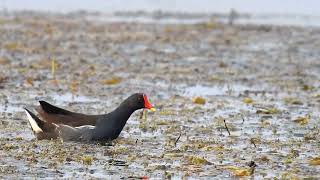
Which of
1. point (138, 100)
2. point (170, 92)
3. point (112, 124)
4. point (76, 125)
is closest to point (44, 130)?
point (76, 125)

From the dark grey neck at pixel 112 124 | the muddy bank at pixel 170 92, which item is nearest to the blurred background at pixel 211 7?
the muddy bank at pixel 170 92

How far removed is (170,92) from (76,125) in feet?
17.7

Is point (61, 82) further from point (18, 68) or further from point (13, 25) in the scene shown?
point (13, 25)

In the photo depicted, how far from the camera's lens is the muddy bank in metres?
10.8

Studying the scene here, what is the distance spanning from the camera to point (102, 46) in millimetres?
24719

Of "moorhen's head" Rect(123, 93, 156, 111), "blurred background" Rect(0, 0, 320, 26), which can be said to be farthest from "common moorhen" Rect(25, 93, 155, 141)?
"blurred background" Rect(0, 0, 320, 26)

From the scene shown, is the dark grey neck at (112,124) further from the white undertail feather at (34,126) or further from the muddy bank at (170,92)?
the white undertail feather at (34,126)

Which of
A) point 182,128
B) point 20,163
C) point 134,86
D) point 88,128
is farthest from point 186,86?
point 20,163

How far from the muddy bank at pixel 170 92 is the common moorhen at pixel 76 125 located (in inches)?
7.7

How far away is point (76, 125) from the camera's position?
12.1 m

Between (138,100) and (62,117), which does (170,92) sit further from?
(62,117)

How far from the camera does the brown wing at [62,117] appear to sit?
12.2 metres

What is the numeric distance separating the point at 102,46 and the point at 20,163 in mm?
14391

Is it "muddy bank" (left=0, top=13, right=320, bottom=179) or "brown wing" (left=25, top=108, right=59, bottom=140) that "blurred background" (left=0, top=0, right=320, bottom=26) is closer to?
"muddy bank" (left=0, top=13, right=320, bottom=179)
